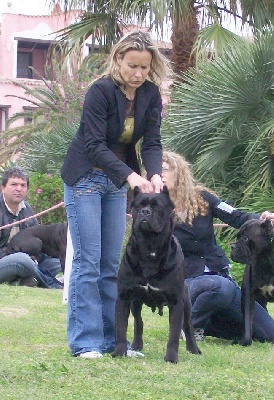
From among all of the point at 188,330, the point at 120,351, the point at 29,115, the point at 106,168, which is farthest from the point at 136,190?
the point at 29,115

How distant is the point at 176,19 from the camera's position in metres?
14.0

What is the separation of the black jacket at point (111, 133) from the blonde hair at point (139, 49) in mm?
60

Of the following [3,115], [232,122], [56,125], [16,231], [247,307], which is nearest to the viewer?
[247,307]

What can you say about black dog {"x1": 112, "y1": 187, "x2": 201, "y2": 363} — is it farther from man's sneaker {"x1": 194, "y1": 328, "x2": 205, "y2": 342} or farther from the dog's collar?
man's sneaker {"x1": 194, "y1": 328, "x2": 205, "y2": 342}

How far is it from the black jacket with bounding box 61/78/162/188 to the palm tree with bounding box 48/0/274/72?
321 inches

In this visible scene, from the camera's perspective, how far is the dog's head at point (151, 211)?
4.92m

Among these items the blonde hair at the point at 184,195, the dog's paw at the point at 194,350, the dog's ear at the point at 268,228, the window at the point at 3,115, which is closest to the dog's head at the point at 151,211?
the dog's paw at the point at 194,350

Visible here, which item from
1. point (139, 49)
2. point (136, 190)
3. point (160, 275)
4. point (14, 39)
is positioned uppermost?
point (14, 39)

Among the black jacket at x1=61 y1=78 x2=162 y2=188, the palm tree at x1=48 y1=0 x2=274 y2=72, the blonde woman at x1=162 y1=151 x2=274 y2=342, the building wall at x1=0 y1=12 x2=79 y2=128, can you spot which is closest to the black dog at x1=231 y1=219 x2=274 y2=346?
the blonde woman at x1=162 y1=151 x2=274 y2=342

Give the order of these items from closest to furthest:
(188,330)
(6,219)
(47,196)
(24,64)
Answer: (188,330), (6,219), (47,196), (24,64)

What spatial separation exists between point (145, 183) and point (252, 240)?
60.7 inches

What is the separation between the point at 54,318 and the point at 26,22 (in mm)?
35265

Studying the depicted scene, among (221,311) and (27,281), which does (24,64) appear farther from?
(221,311)

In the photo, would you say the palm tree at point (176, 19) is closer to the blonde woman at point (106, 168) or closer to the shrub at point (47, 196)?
the shrub at point (47, 196)
